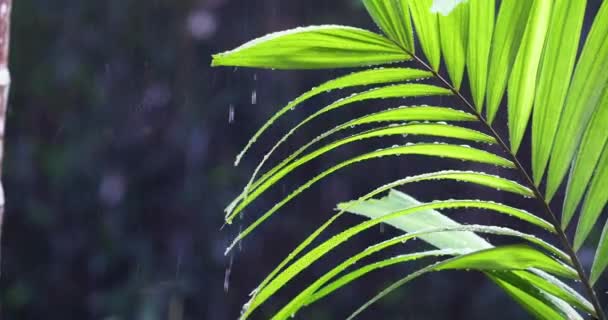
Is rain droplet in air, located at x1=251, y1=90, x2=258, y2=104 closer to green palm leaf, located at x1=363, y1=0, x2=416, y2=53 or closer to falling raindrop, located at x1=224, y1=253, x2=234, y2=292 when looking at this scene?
falling raindrop, located at x1=224, y1=253, x2=234, y2=292

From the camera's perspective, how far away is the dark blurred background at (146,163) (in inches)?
127

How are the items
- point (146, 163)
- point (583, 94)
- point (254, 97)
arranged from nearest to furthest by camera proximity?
point (583, 94)
point (254, 97)
point (146, 163)

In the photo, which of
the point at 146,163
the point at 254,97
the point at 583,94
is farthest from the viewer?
the point at 146,163

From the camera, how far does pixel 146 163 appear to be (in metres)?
3.33

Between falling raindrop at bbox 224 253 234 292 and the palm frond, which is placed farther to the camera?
falling raindrop at bbox 224 253 234 292

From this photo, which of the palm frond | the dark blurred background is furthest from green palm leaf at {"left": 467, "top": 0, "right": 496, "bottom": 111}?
the dark blurred background

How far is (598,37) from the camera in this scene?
2.19 feet

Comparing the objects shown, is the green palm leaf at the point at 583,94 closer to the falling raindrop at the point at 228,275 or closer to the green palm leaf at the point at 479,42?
the green palm leaf at the point at 479,42

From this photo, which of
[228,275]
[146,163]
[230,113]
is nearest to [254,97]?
[230,113]

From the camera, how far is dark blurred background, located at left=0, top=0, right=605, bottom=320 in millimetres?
3223

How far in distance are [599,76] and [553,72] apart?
1.3 inches

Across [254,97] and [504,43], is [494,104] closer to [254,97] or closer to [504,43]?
[504,43]

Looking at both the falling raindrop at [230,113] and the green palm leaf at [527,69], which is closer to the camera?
the green palm leaf at [527,69]

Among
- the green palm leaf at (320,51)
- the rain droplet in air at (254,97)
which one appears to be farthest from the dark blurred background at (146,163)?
the green palm leaf at (320,51)
